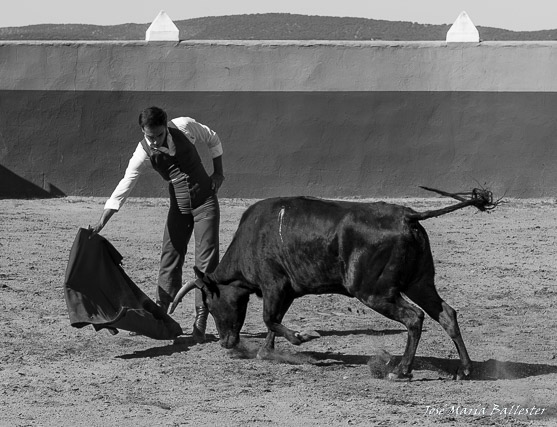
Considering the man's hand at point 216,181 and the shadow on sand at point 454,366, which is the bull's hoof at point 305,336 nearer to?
the shadow on sand at point 454,366

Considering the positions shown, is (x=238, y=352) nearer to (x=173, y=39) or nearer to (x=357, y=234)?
(x=357, y=234)

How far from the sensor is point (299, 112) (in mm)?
13109

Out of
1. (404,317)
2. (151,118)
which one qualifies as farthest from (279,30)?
(404,317)

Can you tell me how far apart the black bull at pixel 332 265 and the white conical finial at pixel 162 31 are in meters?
6.93

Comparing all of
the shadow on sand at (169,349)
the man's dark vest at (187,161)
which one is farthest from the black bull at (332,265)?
the man's dark vest at (187,161)

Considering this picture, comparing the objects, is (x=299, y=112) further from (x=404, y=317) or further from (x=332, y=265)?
(x=404, y=317)

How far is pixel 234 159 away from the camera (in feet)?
43.3

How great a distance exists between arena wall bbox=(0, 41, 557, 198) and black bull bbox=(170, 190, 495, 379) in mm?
6672

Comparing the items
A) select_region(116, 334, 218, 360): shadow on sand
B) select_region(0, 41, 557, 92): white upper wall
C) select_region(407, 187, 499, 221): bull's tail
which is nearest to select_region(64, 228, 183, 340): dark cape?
select_region(116, 334, 218, 360): shadow on sand

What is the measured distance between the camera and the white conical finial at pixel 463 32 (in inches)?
520

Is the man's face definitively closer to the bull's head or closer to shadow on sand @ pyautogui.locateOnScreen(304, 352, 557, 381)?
the bull's head

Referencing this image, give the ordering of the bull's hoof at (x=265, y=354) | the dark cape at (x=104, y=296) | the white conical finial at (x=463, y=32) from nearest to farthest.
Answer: the bull's hoof at (x=265, y=354)
the dark cape at (x=104, y=296)
the white conical finial at (x=463, y=32)

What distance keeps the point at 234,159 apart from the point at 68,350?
668 centimetres

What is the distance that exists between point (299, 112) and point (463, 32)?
212 cm
